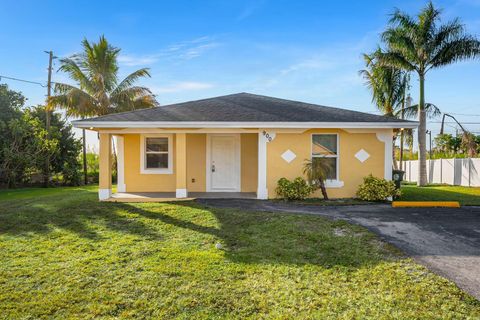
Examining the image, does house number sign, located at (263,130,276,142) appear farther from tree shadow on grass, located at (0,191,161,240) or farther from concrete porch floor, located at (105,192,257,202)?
tree shadow on grass, located at (0,191,161,240)

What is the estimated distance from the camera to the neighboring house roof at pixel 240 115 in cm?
1078

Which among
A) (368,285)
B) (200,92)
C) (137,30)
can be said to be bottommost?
(368,285)

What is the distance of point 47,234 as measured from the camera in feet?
23.9

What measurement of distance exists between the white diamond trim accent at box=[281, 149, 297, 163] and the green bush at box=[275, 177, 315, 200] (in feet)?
2.39

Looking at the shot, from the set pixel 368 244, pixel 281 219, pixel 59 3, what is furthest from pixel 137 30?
pixel 368 244

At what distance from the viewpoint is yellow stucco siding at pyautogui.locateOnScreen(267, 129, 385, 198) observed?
1117 centimetres

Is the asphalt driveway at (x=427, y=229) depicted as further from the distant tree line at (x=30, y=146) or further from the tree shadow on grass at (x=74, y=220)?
the distant tree line at (x=30, y=146)

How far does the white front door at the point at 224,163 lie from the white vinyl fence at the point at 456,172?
14.3 metres

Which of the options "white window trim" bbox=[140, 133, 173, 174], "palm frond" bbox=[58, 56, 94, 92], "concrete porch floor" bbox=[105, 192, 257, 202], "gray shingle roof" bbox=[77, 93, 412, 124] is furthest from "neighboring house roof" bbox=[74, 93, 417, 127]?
"palm frond" bbox=[58, 56, 94, 92]

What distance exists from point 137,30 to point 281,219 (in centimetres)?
1320

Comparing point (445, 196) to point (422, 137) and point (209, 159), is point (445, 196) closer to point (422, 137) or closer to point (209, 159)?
point (422, 137)

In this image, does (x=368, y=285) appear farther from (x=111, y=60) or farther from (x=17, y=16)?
(x=111, y=60)

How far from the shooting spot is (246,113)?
38.8ft

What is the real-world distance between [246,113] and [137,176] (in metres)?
5.03
